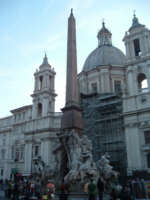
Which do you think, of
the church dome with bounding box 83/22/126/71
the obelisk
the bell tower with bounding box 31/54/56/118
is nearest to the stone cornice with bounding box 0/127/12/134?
the bell tower with bounding box 31/54/56/118

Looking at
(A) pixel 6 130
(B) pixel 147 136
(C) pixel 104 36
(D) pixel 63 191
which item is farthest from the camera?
(C) pixel 104 36

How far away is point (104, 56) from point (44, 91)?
1206 centimetres

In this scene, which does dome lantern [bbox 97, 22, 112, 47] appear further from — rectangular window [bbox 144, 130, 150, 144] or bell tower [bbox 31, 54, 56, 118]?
rectangular window [bbox 144, 130, 150, 144]

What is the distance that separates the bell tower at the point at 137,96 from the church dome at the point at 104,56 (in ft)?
23.3

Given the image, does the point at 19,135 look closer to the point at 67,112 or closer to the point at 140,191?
the point at 67,112

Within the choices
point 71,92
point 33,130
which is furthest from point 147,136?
point 33,130

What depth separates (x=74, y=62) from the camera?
19859 mm

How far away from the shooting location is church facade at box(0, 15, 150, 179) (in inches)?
1104

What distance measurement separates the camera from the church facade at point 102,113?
28.0 m

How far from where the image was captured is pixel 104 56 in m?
40.8

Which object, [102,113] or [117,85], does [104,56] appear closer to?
[117,85]

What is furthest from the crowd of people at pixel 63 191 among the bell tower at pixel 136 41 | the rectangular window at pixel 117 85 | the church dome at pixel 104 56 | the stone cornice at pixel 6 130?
the stone cornice at pixel 6 130

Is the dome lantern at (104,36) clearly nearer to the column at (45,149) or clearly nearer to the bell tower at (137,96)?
the bell tower at (137,96)

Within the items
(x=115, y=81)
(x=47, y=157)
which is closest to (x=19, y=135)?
(x=47, y=157)
